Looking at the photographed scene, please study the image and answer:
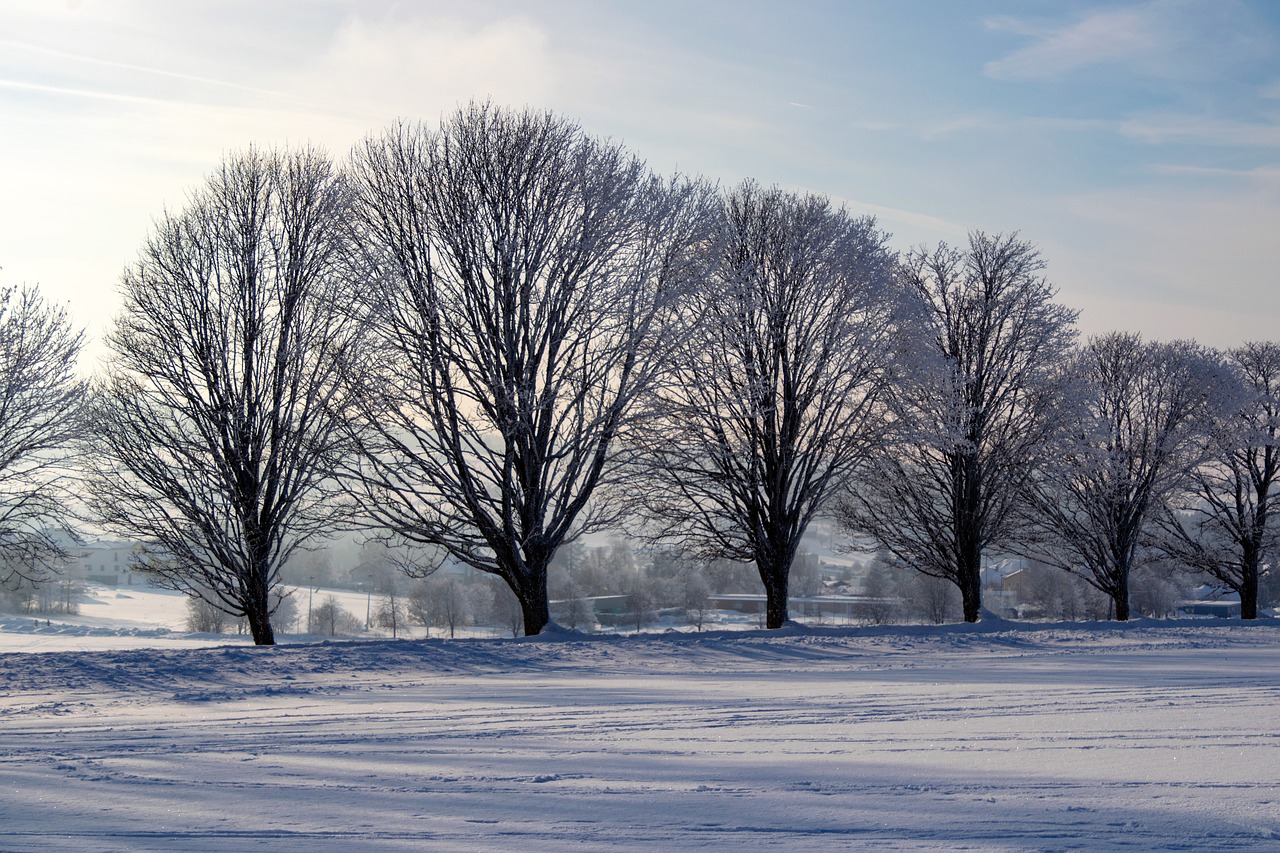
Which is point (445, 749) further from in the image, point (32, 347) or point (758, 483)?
point (32, 347)

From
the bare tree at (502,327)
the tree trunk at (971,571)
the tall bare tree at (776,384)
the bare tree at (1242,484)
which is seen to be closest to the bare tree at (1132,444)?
the bare tree at (1242,484)

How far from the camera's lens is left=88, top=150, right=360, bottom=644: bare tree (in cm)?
1712

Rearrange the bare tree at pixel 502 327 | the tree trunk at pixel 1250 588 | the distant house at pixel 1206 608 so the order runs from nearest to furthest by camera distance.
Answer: the bare tree at pixel 502 327 → the tree trunk at pixel 1250 588 → the distant house at pixel 1206 608

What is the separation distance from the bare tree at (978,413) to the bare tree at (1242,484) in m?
9.57

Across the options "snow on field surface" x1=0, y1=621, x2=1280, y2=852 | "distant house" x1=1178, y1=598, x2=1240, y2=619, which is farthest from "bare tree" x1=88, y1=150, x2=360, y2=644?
"distant house" x1=1178, y1=598, x2=1240, y2=619

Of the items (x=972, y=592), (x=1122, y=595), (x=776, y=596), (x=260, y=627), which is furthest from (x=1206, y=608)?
(x=260, y=627)

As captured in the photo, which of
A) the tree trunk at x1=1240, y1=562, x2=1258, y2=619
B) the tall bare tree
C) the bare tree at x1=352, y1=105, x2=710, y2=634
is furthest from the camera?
the tree trunk at x1=1240, y1=562, x2=1258, y2=619

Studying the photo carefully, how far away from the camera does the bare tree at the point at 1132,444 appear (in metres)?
28.2

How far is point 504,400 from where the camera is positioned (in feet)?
50.9

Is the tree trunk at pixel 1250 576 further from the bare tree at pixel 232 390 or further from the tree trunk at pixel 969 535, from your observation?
the bare tree at pixel 232 390

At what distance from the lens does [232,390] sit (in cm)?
1748

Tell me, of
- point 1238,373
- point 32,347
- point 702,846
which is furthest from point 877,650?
point 1238,373

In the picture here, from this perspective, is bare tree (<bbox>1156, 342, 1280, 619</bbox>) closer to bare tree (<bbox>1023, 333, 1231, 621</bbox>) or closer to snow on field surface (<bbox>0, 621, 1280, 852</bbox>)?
bare tree (<bbox>1023, 333, 1231, 621</bbox>)

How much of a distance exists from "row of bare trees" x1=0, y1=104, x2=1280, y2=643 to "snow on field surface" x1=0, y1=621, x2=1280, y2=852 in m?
5.49
